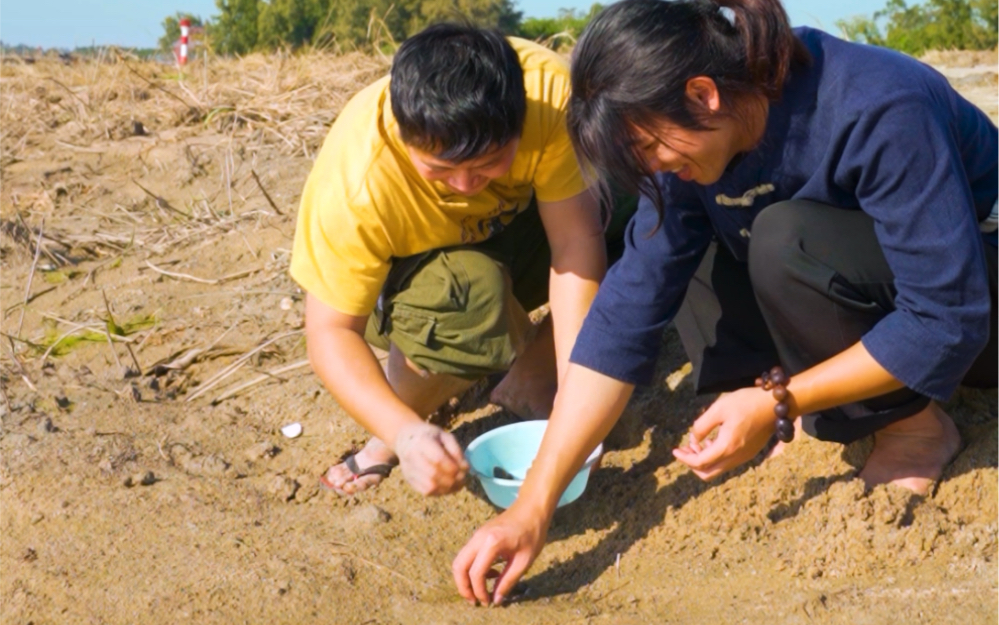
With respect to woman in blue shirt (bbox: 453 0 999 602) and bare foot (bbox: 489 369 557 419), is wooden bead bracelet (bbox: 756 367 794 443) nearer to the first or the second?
woman in blue shirt (bbox: 453 0 999 602)

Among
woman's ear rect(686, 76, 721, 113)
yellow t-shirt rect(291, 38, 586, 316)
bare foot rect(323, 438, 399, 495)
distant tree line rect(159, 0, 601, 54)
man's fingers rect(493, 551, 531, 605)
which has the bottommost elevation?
distant tree line rect(159, 0, 601, 54)

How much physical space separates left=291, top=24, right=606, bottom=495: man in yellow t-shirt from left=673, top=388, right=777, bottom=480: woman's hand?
38cm

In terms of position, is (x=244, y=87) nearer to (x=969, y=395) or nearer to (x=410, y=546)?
(x=410, y=546)

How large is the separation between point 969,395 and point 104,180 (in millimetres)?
3608

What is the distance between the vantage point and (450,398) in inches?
99.3

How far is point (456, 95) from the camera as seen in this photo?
175 centimetres

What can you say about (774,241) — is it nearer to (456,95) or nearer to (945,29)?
(456,95)

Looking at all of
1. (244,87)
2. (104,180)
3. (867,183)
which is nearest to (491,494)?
(867,183)

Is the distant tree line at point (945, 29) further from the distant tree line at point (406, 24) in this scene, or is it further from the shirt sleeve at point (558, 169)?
the shirt sleeve at point (558, 169)

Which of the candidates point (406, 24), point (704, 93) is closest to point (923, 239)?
point (704, 93)

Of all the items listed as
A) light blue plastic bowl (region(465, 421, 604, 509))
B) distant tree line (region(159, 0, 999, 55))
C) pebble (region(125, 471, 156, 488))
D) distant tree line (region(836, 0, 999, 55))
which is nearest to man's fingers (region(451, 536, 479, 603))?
light blue plastic bowl (region(465, 421, 604, 509))

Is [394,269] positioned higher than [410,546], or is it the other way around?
[394,269]

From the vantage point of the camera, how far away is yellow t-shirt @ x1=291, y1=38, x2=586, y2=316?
78.3 inches

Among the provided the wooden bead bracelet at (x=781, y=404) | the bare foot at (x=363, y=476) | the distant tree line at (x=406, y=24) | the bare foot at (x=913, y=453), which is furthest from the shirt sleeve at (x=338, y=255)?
the distant tree line at (x=406, y=24)
